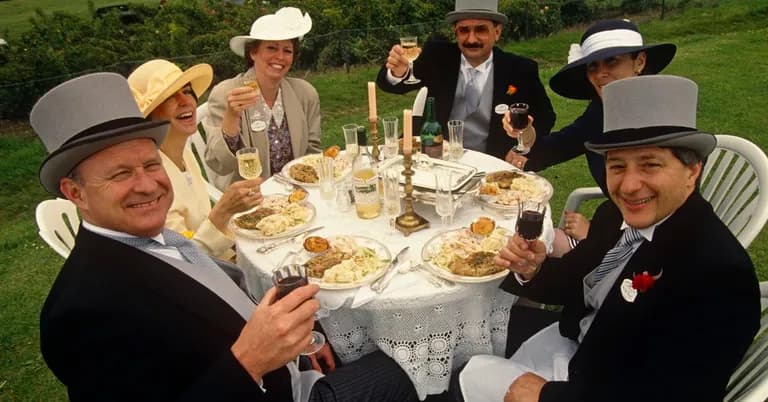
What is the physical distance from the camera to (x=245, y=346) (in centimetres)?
191

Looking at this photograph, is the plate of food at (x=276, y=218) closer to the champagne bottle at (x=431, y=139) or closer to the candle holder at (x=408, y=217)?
the candle holder at (x=408, y=217)

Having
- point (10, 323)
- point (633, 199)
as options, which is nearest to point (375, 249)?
point (633, 199)

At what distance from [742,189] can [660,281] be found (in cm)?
180

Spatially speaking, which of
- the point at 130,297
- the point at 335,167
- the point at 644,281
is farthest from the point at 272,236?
the point at 644,281

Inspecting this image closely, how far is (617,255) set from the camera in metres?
2.47

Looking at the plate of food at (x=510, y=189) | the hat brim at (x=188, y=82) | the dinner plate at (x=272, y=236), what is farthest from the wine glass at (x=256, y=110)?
the plate of food at (x=510, y=189)

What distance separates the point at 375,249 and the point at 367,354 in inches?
21.7

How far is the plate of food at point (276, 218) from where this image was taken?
10.1ft

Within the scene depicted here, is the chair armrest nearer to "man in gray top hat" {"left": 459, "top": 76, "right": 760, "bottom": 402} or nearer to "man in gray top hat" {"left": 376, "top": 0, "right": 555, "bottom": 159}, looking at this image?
"man in gray top hat" {"left": 376, "top": 0, "right": 555, "bottom": 159}

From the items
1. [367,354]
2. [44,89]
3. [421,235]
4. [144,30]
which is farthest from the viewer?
[144,30]

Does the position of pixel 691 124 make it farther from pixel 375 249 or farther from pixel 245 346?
pixel 245 346

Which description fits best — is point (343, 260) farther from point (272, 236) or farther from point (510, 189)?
point (510, 189)

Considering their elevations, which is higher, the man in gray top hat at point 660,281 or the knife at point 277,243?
the man in gray top hat at point 660,281

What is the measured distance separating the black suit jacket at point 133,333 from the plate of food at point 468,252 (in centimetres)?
110
